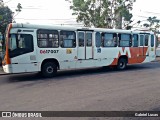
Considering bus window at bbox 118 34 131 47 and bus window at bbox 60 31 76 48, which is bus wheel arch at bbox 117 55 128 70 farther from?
bus window at bbox 60 31 76 48

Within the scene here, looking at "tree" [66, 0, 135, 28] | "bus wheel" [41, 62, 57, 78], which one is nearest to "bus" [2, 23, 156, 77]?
"bus wheel" [41, 62, 57, 78]

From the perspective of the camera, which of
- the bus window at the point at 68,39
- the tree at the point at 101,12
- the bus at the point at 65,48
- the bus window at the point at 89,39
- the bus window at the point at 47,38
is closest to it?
the bus at the point at 65,48

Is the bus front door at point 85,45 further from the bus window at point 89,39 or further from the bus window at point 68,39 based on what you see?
the bus window at point 68,39

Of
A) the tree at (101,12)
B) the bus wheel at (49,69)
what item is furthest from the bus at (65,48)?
the tree at (101,12)

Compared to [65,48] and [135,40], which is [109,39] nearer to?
[135,40]

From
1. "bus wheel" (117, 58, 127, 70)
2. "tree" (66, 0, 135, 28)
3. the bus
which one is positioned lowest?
"bus wheel" (117, 58, 127, 70)

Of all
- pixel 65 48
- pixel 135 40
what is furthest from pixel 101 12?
pixel 65 48

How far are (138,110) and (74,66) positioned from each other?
6876mm

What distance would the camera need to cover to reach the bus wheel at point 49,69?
11.3 metres

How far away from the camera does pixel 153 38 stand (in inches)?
672

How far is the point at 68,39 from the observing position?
39.5 feet

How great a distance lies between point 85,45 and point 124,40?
3.61 m

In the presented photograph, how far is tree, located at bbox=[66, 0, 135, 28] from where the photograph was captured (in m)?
22.5

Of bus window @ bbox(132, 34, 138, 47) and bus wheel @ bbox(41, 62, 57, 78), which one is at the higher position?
bus window @ bbox(132, 34, 138, 47)
